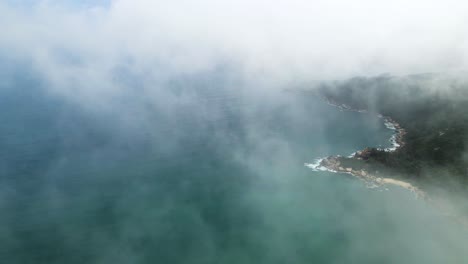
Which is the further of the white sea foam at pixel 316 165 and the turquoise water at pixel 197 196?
the white sea foam at pixel 316 165

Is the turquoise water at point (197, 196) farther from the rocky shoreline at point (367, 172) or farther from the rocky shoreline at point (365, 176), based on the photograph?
the rocky shoreline at point (367, 172)

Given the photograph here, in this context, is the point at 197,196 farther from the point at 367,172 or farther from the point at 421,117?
the point at 421,117

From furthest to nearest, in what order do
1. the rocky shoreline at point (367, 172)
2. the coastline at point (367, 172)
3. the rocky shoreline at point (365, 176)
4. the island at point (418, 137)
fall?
1. the coastline at point (367, 172)
2. the rocky shoreline at point (367, 172)
3. the island at point (418, 137)
4. the rocky shoreline at point (365, 176)

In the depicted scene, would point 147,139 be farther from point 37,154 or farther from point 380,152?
point 380,152

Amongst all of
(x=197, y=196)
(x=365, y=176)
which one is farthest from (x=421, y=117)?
(x=197, y=196)

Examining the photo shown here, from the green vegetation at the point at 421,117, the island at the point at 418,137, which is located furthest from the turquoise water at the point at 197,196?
the green vegetation at the point at 421,117
